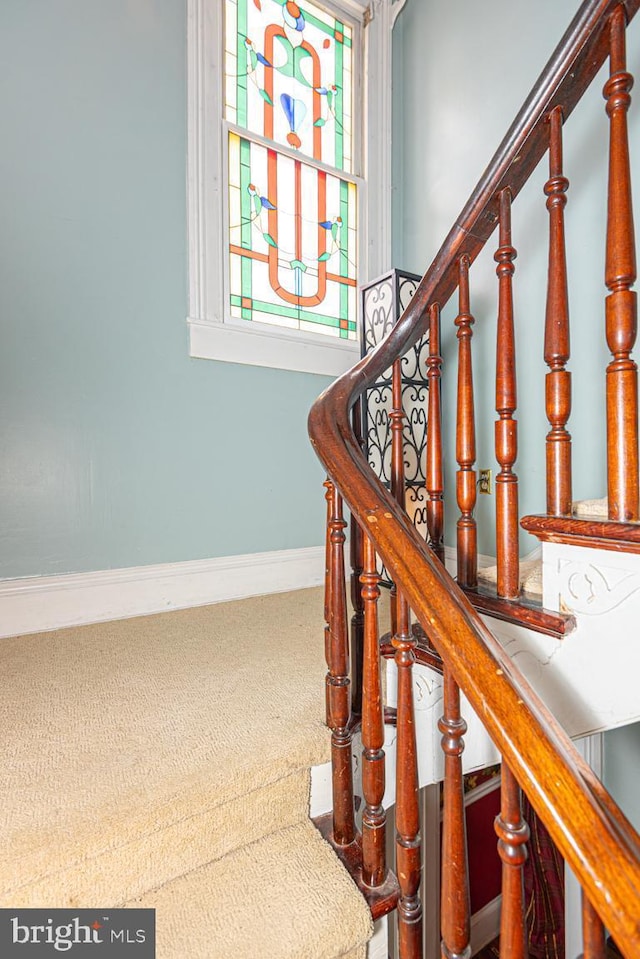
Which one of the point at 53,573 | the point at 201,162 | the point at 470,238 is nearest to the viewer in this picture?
the point at 470,238

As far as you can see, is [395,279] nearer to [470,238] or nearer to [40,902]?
[470,238]

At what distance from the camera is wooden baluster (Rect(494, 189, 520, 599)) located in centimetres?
90

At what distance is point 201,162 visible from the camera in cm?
189

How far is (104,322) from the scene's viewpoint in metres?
1.72

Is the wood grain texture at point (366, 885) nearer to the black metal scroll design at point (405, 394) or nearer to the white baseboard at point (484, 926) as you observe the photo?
the black metal scroll design at point (405, 394)

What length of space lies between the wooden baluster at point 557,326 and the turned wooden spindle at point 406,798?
385 millimetres

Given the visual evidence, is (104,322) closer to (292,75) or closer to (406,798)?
(292,75)

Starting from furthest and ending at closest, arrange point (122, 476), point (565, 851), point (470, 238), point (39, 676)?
point (122, 476) → point (39, 676) → point (470, 238) → point (565, 851)

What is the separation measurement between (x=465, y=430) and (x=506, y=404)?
109 millimetres

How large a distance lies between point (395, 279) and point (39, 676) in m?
1.83

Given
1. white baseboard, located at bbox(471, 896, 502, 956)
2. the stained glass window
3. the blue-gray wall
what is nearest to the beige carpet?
the blue-gray wall

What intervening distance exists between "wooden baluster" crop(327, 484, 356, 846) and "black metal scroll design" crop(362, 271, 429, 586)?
1.02 m

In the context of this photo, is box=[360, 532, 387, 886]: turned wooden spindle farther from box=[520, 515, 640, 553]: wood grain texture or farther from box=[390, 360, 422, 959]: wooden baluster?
box=[520, 515, 640, 553]: wood grain texture

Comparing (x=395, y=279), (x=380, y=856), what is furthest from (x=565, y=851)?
(x=395, y=279)
